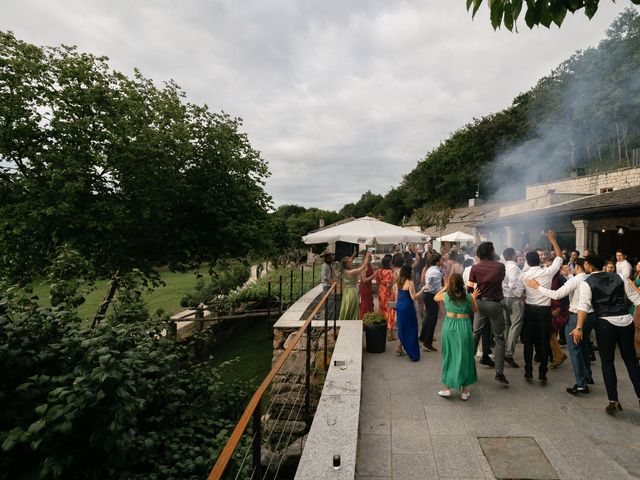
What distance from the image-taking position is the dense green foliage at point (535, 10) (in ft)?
8.52

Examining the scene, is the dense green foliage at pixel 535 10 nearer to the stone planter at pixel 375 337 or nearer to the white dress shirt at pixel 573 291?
the white dress shirt at pixel 573 291

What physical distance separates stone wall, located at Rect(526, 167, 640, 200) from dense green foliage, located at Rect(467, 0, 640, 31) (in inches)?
1091

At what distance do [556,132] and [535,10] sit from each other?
55367 millimetres

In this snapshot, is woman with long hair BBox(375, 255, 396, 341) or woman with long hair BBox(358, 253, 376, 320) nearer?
woman with long hair BBox(358, 253, 376, 320)

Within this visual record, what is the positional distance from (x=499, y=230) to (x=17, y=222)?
25.7m

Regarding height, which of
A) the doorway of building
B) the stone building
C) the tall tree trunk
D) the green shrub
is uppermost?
the stone building

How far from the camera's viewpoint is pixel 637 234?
13.4 metres

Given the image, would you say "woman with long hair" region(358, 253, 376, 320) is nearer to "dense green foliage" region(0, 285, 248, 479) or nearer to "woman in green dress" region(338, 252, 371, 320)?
"woman in green dress" region(338, 252, 371, 320)

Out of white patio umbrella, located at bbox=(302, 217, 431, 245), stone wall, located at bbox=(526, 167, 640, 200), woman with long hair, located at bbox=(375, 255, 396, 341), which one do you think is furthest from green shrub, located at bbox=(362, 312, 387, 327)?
stone wall, located at bbox=(526, 167, 640, 200)

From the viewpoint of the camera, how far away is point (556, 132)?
1890 inches

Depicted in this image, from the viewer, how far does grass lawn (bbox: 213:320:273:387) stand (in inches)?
410

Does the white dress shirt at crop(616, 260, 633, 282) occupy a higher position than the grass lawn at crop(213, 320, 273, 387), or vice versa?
the white dress shirt at crop(616, 260, 633, 282)

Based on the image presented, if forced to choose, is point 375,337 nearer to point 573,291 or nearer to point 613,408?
point 573,291

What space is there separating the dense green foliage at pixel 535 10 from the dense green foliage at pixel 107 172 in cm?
909
